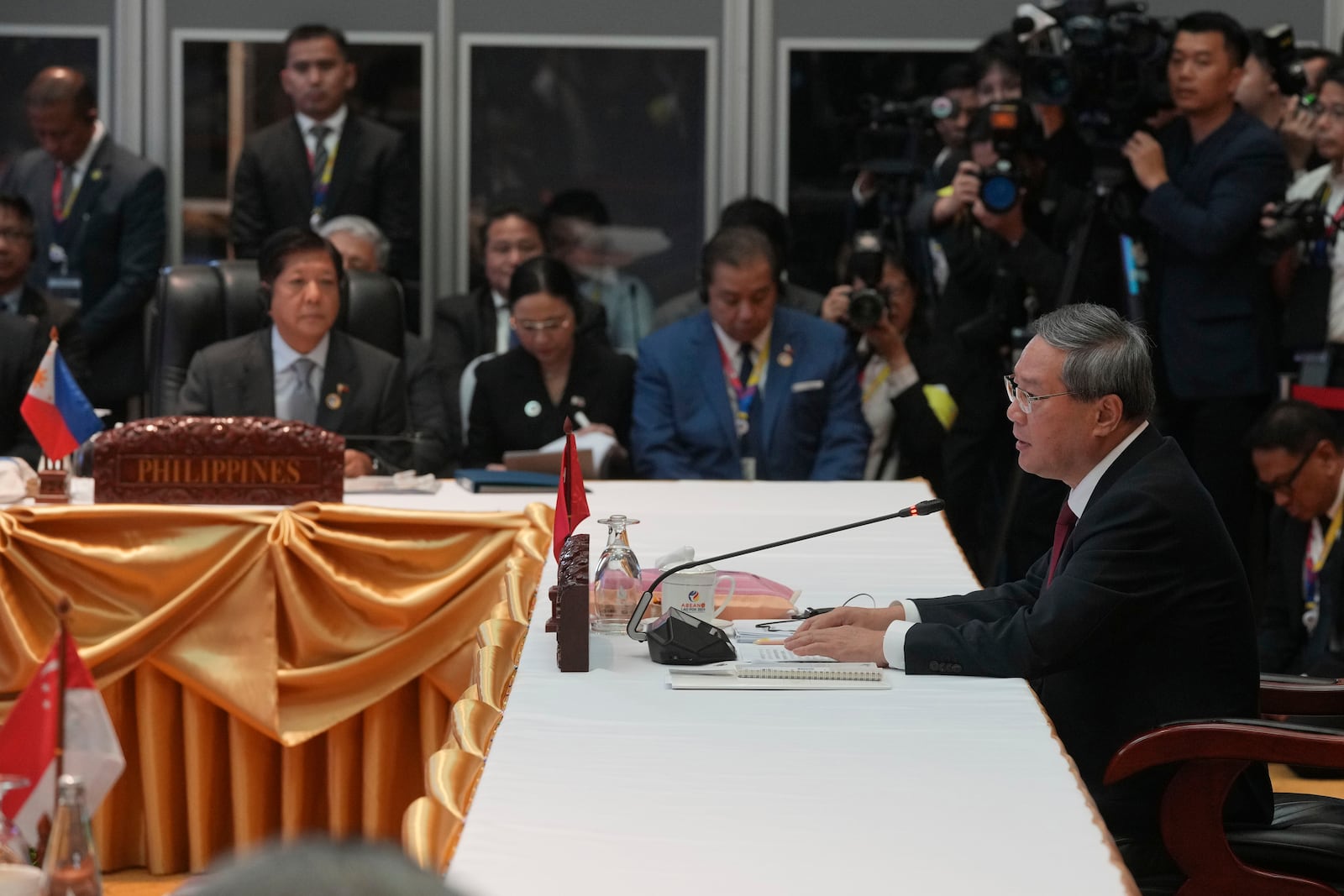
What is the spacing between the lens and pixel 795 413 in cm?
426

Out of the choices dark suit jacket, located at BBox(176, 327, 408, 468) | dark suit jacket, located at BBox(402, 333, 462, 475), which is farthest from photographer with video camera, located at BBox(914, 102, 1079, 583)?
dark suit jacket, located at BBox(176, 327, 408, 468)

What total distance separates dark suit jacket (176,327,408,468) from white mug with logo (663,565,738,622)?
71.0 inches

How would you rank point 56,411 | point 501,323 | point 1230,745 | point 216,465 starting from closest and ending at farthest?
1. point 1230,745
2. point 216,465
3. point 56,411
4. point 501,323

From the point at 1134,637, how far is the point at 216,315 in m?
2.87

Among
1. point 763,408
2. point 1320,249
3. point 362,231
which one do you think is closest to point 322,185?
point 362,231

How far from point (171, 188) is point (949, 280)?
2578mm

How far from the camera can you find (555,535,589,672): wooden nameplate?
7.06 ft

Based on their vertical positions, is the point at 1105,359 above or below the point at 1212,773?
above

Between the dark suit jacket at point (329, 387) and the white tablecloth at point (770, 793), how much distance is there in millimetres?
1840

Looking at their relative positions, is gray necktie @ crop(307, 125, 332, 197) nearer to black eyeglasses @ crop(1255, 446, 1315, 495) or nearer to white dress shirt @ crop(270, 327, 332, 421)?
white dress shirt @ crop(270, 327, 332, 421)

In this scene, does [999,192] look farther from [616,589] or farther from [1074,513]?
[616,589]

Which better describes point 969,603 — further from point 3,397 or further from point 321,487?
point 3,397

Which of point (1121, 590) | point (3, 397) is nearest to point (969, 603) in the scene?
point (1121, 590)

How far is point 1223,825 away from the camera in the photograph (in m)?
2.09
